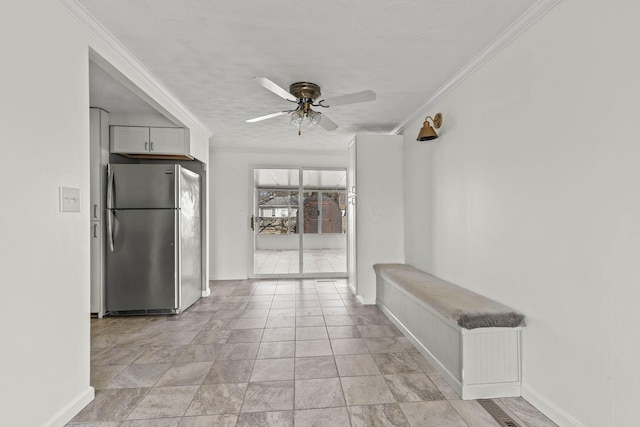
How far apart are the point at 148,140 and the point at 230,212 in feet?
6.91

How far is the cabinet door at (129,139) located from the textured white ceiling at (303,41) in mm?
820

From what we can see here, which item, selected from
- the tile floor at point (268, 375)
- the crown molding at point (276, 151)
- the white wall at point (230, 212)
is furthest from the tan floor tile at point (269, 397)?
the crown molding at point (276, 151)

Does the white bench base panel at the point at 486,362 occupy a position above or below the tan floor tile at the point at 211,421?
above

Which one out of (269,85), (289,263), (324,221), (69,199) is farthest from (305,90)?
(289,263)

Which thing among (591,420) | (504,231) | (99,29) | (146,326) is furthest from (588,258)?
(146,326)

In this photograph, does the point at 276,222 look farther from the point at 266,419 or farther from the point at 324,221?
the point at 266,419

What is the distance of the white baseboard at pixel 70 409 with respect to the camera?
1699 millimetres

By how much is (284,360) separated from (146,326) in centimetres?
180

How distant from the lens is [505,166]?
2176 millimetres

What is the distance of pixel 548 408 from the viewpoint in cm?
183

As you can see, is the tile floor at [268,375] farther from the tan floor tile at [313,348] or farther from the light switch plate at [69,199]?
the light switch plate at [69,199]

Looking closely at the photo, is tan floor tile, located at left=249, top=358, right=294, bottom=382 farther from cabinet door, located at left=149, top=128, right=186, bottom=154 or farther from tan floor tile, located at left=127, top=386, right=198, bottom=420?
cabinet door, located at left=149, top=128, right=186, bottom=154

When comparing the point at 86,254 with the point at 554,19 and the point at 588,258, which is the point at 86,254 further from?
the point at 554,19

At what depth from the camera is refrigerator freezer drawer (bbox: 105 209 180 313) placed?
3.64 m
